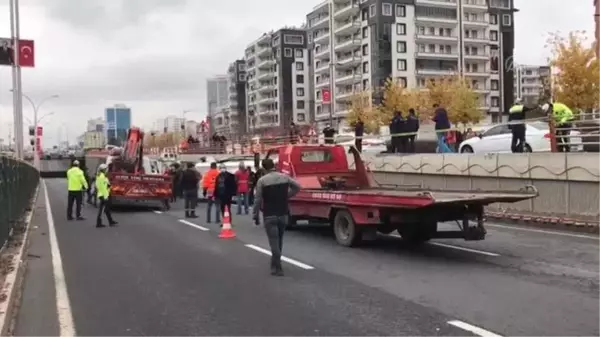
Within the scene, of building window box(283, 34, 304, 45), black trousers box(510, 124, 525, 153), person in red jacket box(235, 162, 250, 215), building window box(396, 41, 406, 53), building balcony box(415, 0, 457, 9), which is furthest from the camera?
building window box(283, 34, 304, 45)

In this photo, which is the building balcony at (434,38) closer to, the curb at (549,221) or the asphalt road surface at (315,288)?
the curb at (549,221)

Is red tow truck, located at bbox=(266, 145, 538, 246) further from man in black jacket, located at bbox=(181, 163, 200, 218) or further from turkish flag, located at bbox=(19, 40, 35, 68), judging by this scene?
turkish flag, located at bbox=(19, 40, 35, 68)

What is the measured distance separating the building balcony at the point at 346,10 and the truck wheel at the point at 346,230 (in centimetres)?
9242

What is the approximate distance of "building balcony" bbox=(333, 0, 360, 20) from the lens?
10269 cm

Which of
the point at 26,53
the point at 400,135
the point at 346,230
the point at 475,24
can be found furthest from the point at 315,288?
the point at 475,24

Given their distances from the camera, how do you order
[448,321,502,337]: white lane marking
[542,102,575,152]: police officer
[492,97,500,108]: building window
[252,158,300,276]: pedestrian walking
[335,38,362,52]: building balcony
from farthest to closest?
[492,97,500,108]: building window < [335,38,362,52]: building balcony < [542,102,575,152]: police officer < [252,158,300,276]: pedestrian walking < [448,321,502,337]: white lane marking

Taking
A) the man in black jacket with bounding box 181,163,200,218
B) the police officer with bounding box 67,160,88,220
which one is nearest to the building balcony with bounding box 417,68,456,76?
the man in black jacket with bounding box 181,163,200,218

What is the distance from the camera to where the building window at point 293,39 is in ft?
436

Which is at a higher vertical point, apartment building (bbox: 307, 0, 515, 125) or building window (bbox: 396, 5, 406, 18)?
building window (bbox: 396, 5, 406, 18)

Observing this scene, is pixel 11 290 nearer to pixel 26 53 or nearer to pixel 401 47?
pixel 26 53

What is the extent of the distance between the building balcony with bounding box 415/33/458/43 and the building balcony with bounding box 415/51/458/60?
1694 mm

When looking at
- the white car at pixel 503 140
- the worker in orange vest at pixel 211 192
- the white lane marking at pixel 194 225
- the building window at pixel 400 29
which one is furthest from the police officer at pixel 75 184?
the building window at pixel 400 29

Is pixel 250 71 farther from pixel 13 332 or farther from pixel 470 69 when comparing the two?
pixel 13 332

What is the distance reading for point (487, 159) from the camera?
19.0 meters
